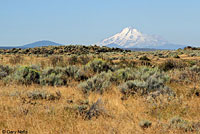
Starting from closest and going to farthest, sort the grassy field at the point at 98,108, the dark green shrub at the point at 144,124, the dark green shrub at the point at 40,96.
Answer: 1. the grassy field at the point at 98,108
2. the dark green shrub at the point at 144,124
3. the dark green shrub at the point at 40,96

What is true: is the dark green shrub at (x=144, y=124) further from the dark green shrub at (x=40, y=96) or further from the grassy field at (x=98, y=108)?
the dark green shrub at (x=40, y=96)

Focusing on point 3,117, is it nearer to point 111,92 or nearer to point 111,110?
point 111,110

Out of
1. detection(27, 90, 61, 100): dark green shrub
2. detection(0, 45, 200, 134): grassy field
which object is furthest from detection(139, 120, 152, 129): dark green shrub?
detection(27, 90, 61, 100): dark green shrub

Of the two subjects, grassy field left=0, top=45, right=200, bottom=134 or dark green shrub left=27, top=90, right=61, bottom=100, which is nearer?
grassy field left=0, top=45, right=200, bottom=134

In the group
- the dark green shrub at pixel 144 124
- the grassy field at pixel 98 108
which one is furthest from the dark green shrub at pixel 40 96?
the dark green shrub at pixel 144 124

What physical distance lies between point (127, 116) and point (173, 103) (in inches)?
71.5

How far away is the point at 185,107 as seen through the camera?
631 centimetres

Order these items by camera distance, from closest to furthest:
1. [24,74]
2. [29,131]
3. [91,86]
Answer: [29,131], [91,86], [24,74]

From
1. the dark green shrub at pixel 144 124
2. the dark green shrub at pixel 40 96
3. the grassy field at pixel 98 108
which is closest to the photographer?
the grassy field at pixel 98 108

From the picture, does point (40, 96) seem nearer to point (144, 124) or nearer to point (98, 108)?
point (98, 108)

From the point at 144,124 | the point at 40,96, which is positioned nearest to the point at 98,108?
the point at 144,124

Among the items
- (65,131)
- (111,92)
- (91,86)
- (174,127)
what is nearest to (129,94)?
(111,92)

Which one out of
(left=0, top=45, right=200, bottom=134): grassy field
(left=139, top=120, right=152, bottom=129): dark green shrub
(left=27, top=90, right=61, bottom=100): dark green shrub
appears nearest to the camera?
(left=0, top=45, right=200, bottom=134): grassy field

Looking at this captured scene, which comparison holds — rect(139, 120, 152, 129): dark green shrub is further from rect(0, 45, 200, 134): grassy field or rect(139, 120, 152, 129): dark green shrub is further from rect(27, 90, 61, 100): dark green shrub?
rect(27, 90, 61, 100): dark green shrub
